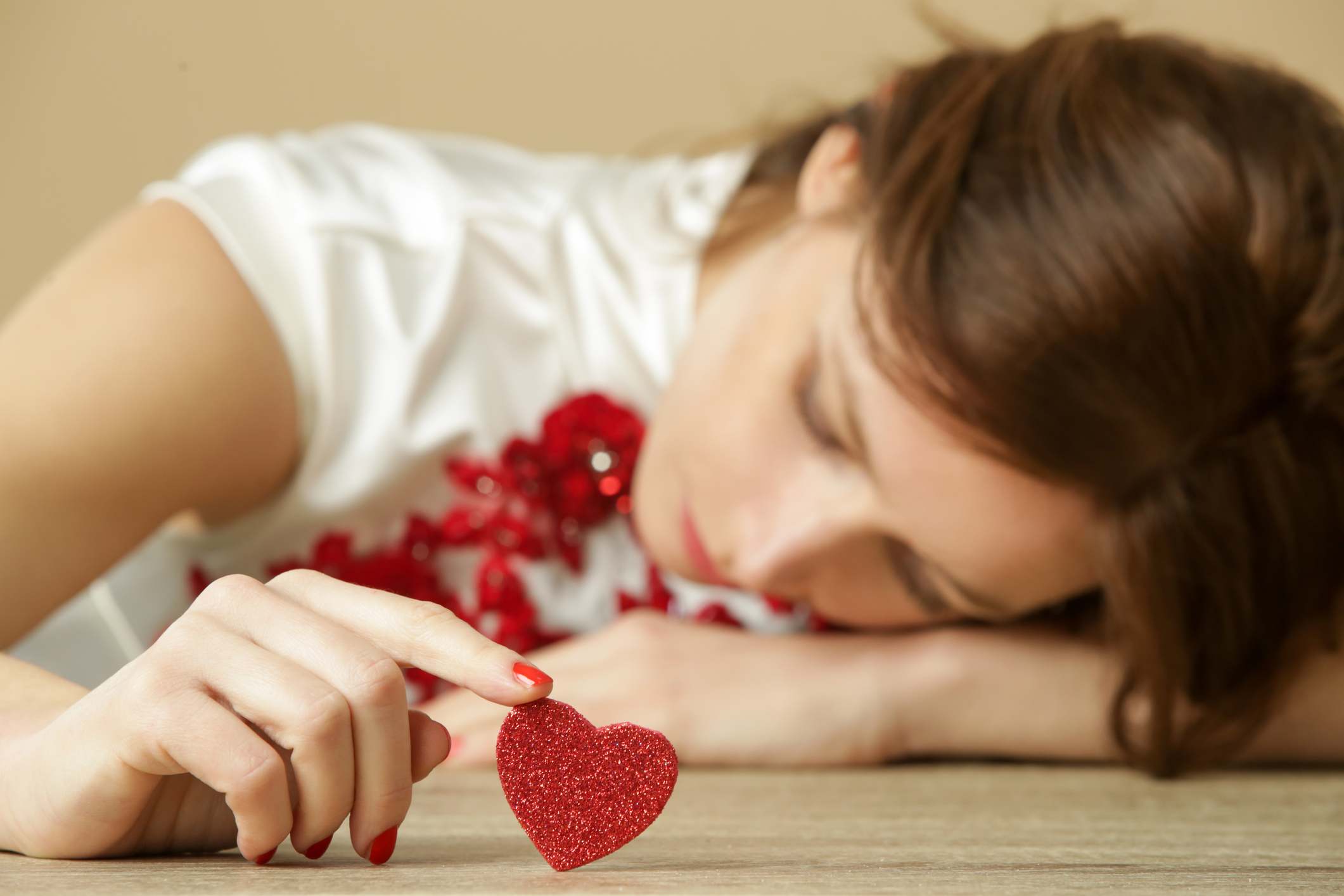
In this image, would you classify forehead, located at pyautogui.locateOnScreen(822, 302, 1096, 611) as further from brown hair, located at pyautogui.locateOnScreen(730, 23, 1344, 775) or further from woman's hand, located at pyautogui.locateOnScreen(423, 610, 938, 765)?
woman's hand, located at pyautogui.locateOnScreen(423, 610, 938, 765)

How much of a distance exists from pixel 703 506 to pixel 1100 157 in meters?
0.46

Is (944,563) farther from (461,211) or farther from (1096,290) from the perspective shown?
(461,211)

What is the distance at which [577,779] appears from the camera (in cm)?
50

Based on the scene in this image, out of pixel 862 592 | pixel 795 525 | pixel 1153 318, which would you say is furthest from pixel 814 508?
pixel 1153 318

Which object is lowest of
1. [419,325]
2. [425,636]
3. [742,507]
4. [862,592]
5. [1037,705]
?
[1037,705]

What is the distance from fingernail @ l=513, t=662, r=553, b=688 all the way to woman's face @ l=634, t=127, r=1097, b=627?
518 millimetres

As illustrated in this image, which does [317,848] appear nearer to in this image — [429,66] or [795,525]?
[795,525]

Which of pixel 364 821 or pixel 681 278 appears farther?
pixel 681 278

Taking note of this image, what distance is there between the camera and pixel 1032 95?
1017 millimetres

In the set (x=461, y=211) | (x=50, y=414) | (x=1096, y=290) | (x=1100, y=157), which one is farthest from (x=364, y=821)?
(x=461, y=211)

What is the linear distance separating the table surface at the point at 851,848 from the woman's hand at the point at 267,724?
2 centimetres

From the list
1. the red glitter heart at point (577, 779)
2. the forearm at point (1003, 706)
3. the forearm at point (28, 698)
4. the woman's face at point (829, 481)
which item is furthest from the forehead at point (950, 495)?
the forearm at point (28, 698)

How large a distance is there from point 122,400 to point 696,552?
0.53 metres

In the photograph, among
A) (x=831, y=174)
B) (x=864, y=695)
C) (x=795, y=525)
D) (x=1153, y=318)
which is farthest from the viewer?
(x=831, y=174)
